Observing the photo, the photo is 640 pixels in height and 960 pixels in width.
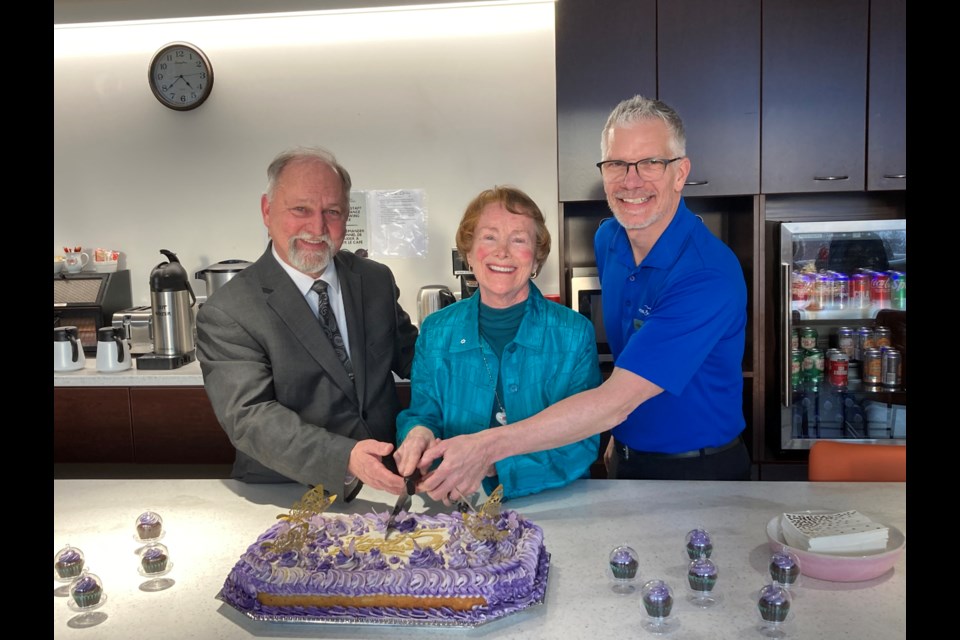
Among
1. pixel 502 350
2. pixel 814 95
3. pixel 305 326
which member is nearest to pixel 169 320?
pixel 305 326

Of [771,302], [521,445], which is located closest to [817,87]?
[771,302]

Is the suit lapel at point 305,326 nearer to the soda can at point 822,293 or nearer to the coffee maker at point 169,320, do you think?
the coffee maker at point 169,320

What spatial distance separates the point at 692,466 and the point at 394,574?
1.09m

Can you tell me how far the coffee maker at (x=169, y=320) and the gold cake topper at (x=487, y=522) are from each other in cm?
226

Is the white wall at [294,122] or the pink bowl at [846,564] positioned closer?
the pink bowl at [846,564]

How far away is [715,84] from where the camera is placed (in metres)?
3.36

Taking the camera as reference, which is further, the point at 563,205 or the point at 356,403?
the point at 563,205

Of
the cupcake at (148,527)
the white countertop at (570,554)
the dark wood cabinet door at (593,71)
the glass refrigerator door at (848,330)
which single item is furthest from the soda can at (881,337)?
the cupcake at (148,527)

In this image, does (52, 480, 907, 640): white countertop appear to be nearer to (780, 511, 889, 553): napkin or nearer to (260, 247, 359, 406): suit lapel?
(780, 511, 889, 553): napkin

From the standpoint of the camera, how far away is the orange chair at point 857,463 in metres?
1.91

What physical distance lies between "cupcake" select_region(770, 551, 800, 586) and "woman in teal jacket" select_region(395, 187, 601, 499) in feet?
1.97
